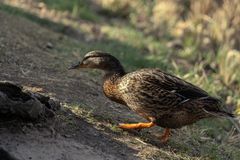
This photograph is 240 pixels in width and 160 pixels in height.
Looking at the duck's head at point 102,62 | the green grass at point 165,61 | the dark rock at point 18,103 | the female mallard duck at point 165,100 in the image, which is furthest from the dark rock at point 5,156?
the duck's head at point 102,62

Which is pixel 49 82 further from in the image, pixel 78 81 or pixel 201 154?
pixel 201 154

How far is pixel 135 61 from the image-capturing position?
9.36 m

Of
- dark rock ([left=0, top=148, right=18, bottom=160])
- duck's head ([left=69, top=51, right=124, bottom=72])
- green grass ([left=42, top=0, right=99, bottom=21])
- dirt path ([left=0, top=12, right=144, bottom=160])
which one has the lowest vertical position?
green grass ([left=42, top=0, right=99, bottom=21])

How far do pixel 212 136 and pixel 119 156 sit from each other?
2.21m

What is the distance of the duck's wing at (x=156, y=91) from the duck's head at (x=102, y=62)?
0.39 m

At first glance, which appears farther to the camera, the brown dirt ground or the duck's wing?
the duck's wing

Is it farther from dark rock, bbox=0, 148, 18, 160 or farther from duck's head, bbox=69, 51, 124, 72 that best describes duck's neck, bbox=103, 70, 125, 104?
dark rock, bbox=0, 148, 18, 160

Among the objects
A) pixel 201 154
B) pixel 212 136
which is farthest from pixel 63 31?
pixel 201 154

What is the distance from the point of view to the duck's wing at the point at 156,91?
5652 millimetres

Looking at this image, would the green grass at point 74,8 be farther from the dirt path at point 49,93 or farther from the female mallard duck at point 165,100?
the female mallard duck at point 165,100

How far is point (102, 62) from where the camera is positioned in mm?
6309

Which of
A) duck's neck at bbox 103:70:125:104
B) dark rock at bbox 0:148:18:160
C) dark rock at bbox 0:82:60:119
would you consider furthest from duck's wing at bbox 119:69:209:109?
dark rock at bbox 0:148:18:160

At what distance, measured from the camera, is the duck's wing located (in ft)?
18.5

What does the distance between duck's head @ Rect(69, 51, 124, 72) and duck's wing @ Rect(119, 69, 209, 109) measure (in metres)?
0.39
